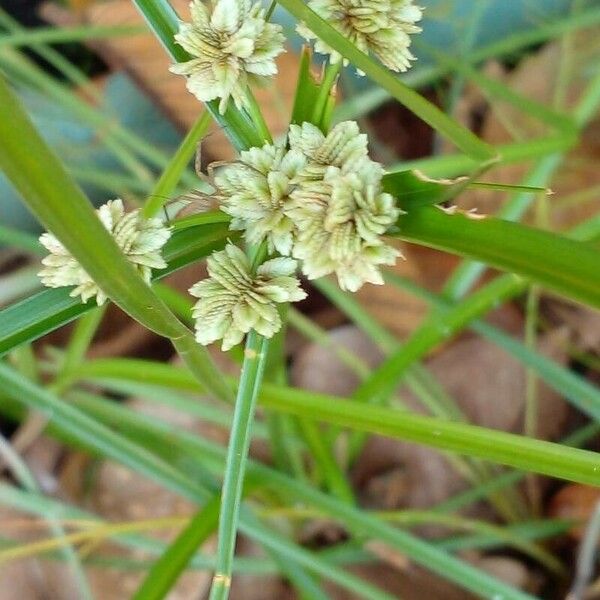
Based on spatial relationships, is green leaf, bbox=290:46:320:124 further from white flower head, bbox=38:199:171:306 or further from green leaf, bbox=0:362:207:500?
green leaf, bbox=0:362:207:500

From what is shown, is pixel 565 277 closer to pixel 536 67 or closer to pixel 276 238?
Answer: pixel 276 238

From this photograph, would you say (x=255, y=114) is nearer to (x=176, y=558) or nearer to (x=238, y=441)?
(x=238, y=441)

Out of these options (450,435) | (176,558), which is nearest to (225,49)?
(450,435)

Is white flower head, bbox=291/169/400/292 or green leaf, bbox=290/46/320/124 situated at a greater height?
green leaf, bbox=290/46/320/124

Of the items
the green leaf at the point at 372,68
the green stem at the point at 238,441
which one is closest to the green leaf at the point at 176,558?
the green stem at the point at 238,441

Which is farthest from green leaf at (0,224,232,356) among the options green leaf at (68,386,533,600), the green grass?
green leaf at (68,386,533,600)

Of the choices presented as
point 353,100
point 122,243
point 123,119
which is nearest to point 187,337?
point 122,243
